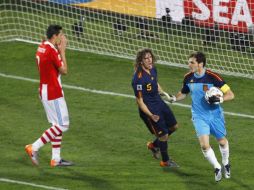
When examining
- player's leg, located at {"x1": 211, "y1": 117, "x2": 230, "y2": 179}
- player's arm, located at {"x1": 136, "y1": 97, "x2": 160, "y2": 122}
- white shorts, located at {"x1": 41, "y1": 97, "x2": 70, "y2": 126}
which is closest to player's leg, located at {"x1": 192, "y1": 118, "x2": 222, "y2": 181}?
player's leg, located at {"x1": 211, "y1": 117, "x2": 230, "y2": 179}

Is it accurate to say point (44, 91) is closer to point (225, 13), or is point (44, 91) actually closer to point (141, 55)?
point (141, 55)

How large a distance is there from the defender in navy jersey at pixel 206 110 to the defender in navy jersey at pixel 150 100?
0.88m

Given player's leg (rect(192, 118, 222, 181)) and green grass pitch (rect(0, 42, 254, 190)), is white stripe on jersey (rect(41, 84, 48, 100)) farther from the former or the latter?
player's leg (rect(192, 118, 222, 181))

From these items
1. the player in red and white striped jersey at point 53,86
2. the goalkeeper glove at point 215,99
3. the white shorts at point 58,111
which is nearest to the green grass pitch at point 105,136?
the player in red and white striped jersey at point 53,86

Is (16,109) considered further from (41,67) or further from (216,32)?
(216,32)

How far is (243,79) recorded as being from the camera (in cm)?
2170

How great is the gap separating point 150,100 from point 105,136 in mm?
2114

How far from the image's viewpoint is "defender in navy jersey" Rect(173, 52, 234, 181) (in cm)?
1481

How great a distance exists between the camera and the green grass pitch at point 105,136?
49.5ft

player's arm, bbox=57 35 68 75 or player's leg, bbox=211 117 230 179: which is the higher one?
player's arm, bbox=57 35 68 75

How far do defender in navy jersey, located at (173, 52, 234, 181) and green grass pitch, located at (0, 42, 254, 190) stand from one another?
42 cm

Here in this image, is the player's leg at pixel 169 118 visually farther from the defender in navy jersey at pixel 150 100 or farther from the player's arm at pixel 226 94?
the player's arm at pixel 226 94

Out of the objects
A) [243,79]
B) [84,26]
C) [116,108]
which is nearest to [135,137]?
[116,108]

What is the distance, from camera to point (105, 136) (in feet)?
57.7
